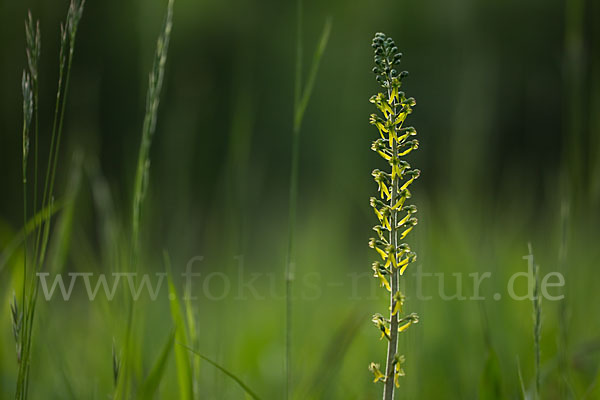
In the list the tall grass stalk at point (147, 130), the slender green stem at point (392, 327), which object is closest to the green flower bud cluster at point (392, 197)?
the slender green stem at point (392, 327)

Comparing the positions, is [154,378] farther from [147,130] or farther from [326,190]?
[326,190]

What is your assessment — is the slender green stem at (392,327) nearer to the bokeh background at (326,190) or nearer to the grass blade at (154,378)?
the bokeh background at (326,190)

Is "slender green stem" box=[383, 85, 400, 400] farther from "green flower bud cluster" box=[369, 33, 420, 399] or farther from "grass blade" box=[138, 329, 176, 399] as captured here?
"grass blade" box=[138, 329, 176, 399]

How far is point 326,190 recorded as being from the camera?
5.93 metres

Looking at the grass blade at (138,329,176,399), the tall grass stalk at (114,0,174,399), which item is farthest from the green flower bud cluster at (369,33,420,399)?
the grass blade at (138,329,176,399)

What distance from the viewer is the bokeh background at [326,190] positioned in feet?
7.13

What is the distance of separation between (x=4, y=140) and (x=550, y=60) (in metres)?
8.72

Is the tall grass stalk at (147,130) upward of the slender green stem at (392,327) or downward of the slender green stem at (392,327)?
upward

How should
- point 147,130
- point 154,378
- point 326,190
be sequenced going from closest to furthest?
point 147,130
point 154,378
point 326,190

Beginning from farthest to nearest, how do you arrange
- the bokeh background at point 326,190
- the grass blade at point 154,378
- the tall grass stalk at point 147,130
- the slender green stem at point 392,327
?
the bokeh background at point 326,190 → the grass blade at point 154,378 → the tall grass stalk at point 147,130 → the slender green stem at point 392,327

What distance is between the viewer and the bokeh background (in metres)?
2.17

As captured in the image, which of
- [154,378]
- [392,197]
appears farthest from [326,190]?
[392,197]

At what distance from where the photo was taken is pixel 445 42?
9539mm

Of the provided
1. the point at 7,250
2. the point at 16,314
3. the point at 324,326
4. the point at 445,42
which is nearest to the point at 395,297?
the point at 16,314
